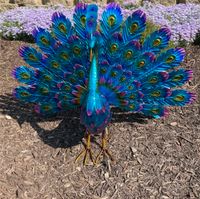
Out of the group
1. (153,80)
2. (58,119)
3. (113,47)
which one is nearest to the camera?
(113,47)

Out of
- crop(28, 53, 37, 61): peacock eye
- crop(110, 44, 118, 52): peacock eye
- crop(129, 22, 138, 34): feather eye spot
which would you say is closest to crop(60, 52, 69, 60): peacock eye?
crop(28, 53, 37, 61): peacock eye

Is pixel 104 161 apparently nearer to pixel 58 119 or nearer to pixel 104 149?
pixel 104 149

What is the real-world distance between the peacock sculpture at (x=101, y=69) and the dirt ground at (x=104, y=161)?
20 cm

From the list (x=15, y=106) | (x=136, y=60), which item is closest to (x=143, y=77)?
(x=136, y=60)

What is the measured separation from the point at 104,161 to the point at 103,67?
0.93 metres

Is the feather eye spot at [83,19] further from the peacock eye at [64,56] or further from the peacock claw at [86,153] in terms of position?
the peacock claw at [86,153]

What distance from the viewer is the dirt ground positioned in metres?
4.30

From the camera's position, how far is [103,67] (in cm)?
445

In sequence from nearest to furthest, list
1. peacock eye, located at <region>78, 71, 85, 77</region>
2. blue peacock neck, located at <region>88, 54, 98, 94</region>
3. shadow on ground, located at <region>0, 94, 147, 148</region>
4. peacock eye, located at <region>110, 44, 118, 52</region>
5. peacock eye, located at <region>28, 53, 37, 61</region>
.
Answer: blue peacock neck, located at <region>88, 54, 98, 94</region> < peacock eye, located at <region>110, 44, 118, 52</region> < peacock eye, located at <region>78, 71, 85, 77</region> < peacock eye, located at <region>28, 53, 37, 61</region> < shadow on ground, located at <region>0, 94, 147, 148</region>

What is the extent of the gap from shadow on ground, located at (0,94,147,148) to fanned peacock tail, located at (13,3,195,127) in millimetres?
245

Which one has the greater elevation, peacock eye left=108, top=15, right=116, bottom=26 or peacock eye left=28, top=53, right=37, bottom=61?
peacock eye left=108, top=15, right=116, bottom=26

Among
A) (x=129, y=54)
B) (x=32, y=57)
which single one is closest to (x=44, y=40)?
(x=32, y=57)

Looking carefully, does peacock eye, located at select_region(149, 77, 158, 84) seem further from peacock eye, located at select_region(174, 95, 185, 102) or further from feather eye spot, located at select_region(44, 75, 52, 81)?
feather eye spot, located at select_region(44, 75, 52, 81)

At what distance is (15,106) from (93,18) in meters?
1.72
